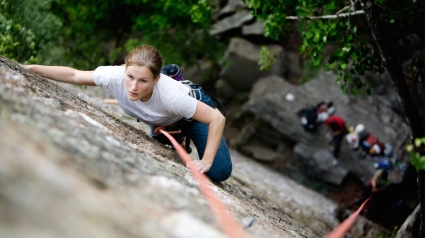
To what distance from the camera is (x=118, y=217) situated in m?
1.95

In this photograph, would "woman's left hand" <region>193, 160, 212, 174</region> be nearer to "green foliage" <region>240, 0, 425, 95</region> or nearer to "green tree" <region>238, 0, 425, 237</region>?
"green tree" <region>238, 0, 425, 237</region>

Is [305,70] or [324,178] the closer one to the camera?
[324,178]

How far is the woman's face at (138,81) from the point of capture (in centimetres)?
409

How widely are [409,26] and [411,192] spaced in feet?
29.2

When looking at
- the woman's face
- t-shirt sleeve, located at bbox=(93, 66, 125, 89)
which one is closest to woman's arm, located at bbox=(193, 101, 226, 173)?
the woman's face

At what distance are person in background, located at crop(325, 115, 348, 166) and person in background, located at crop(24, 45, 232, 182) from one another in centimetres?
1141

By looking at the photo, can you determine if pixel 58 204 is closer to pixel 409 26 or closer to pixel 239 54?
pixel 409 26

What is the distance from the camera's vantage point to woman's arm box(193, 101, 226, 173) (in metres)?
4.27

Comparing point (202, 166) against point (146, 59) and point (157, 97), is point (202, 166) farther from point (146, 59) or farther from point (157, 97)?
point (146, 59)

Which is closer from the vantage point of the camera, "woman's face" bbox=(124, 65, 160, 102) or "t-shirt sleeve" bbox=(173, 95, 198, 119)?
"woman's face" bbox=(124, 65, 160, 102)

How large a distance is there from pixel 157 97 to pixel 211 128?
0.61m

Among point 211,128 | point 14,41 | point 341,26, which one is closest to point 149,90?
point 211,128

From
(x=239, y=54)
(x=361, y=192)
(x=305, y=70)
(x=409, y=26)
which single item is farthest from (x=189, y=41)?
(x=409, y=26)

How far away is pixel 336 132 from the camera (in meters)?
15.3
